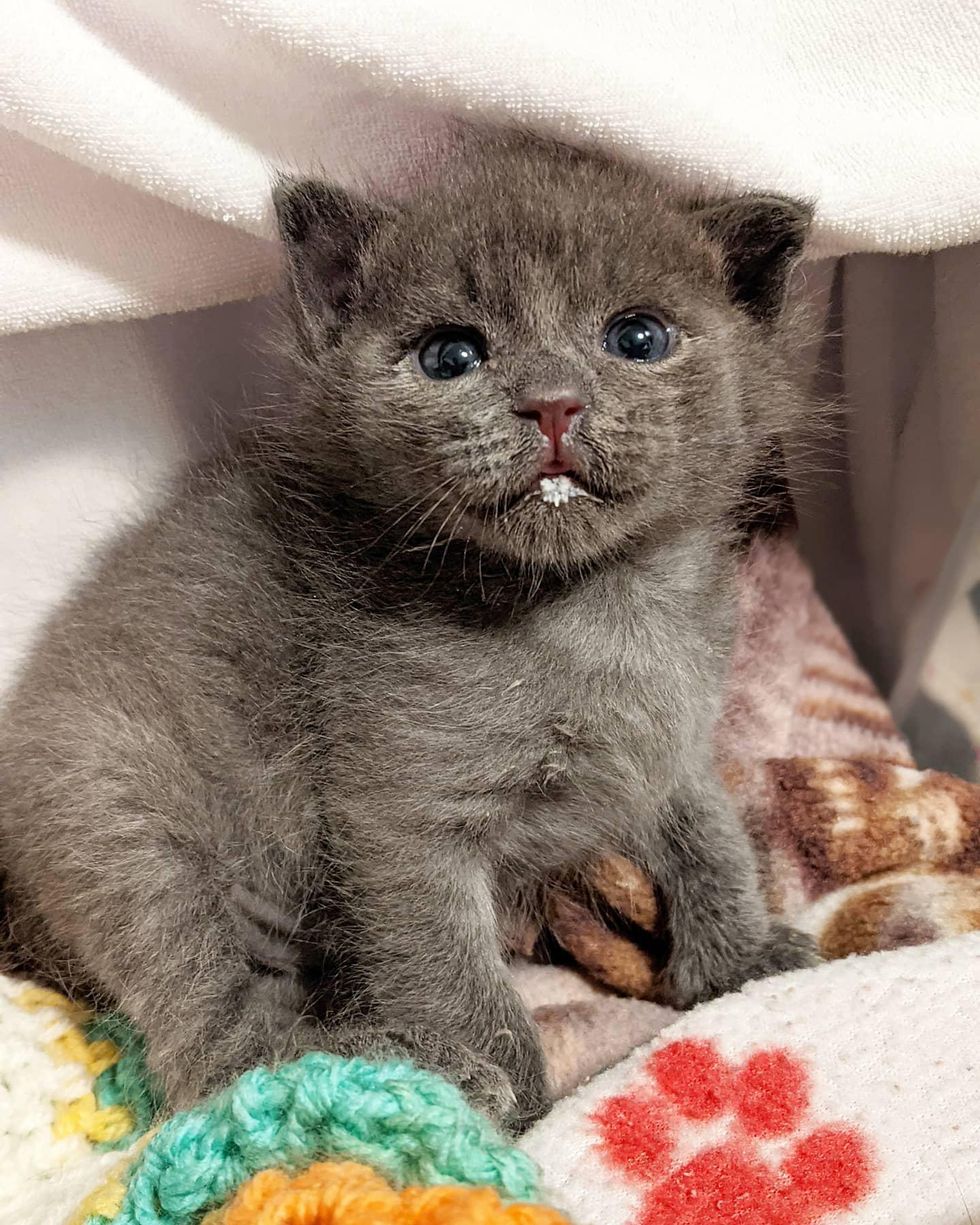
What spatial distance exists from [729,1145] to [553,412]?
65 cm

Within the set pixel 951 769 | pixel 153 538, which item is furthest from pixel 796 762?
pixel 153 538

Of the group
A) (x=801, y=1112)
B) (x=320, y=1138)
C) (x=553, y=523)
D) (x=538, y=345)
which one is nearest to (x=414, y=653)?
(x=553, y=523)

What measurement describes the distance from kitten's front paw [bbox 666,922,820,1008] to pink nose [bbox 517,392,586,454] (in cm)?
66

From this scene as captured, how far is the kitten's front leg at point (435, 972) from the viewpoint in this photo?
1084 mm

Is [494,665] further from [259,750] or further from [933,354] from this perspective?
[933,354]

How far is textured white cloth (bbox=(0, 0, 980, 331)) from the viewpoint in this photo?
1.11 meters

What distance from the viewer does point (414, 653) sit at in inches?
43.2

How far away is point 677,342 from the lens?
40.9 inches

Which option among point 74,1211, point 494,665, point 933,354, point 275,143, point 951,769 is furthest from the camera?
point 951,769

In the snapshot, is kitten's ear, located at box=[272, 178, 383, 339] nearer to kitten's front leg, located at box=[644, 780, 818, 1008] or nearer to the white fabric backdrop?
the white fabric backdrop

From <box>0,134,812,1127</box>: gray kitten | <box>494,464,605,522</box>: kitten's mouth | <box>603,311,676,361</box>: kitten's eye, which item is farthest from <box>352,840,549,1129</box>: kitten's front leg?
<box>603,311,676,361</box>: kitten's eye

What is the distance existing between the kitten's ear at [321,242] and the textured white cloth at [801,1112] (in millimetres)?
809

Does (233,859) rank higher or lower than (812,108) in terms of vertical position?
lower

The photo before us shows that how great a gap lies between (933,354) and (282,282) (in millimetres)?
866
